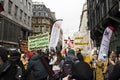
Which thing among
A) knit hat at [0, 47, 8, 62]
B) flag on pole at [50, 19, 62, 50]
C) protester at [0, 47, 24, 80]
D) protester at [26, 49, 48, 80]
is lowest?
protester at [26, 49, 48, 80]

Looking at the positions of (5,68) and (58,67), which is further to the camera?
(58,67)

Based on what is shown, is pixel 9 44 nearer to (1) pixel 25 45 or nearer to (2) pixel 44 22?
(1) pixel 25 45

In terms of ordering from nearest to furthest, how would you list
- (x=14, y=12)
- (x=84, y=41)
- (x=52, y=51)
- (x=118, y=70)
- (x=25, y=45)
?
(x=118, y=70)
(x=52, y=51)
(x=84, y=41)
(x=25, y=45)
(x=14, y=12)

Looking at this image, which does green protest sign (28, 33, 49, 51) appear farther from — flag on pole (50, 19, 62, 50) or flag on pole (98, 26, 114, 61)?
flag on pole (98, 26, 114, 61)

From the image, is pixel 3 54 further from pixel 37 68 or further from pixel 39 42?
pixel 39 42

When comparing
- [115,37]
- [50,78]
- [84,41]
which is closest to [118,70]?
[50,78]

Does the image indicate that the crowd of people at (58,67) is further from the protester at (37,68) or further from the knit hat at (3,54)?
the knit hat at (3,54)

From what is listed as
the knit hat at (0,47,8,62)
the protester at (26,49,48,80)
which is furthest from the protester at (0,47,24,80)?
the protester at (26,49,48,80)

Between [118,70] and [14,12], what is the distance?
36906 mm

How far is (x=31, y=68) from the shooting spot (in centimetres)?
1024

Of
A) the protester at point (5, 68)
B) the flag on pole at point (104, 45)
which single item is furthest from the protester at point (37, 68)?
the protester at point (5, 68)

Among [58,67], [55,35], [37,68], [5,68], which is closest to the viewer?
[5,68]

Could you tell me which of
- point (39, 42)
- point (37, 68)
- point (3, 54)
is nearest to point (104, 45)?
point (37, 68)

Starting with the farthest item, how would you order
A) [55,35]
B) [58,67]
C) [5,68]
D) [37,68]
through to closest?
[55,35] < [58,67] < [37,68] < [5,68]
